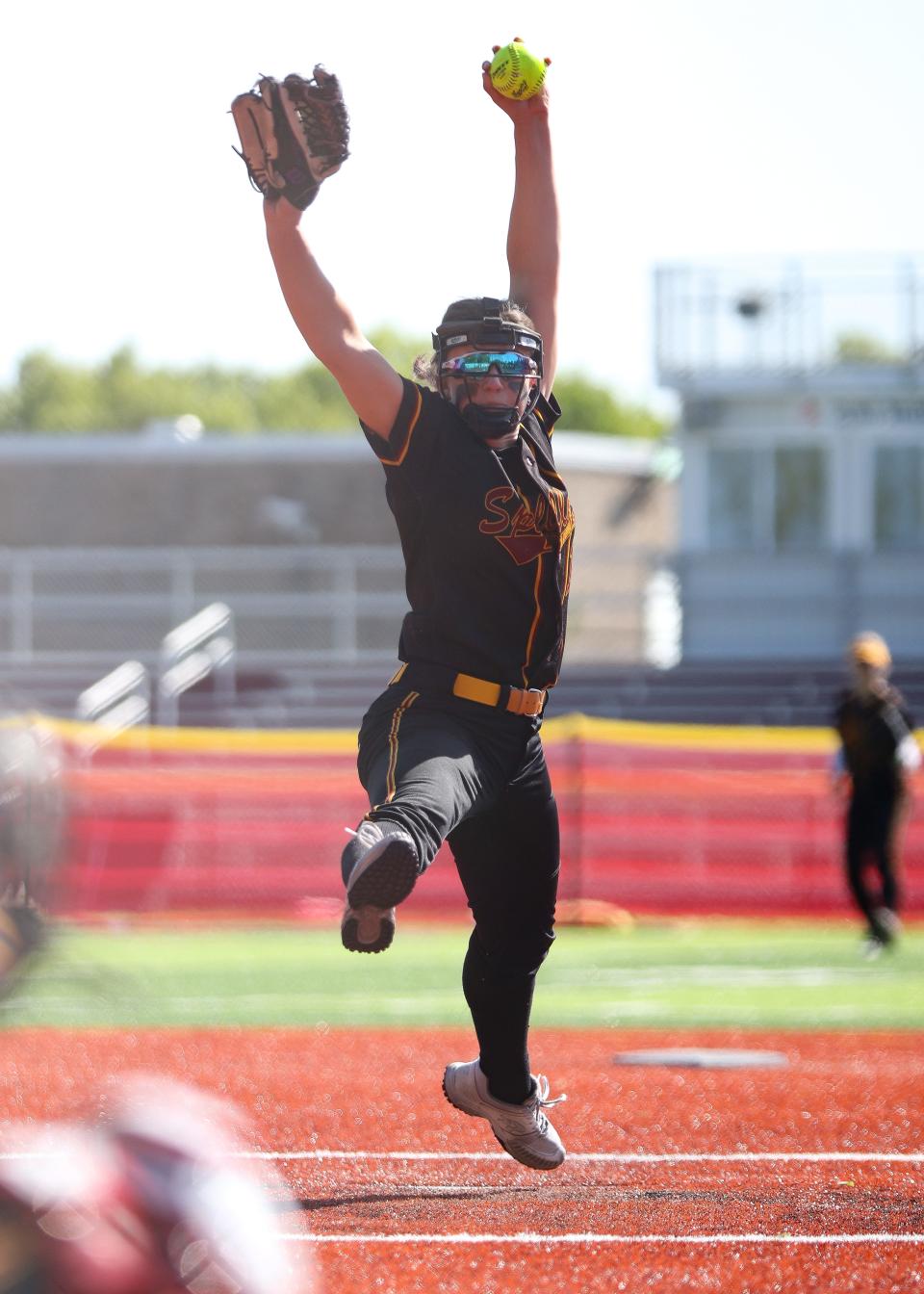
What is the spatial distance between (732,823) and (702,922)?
1.23 m

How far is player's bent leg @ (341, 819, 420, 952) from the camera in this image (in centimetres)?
459

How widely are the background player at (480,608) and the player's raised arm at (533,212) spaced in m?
0.44

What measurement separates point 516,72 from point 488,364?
1083 mm

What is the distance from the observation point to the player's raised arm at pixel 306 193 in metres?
5.22

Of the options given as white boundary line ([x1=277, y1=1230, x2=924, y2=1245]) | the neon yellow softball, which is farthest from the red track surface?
the neon yellow softball

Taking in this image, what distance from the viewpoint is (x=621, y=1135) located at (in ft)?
22.1

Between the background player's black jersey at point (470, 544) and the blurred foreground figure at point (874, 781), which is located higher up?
the background player's black jersey at point (470, 544)

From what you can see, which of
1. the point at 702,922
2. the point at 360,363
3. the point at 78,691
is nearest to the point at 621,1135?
the point at 360,363

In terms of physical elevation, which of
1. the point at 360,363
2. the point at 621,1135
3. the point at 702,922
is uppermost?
the point at 360,363

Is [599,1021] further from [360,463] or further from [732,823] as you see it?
[360,463]

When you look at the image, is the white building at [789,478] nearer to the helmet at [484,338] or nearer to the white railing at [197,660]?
the white railing at [197,660]

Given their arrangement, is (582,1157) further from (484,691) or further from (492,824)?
(484,691)

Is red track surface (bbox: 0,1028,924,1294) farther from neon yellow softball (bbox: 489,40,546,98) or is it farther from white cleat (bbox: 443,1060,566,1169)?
neon yellow softball (bbox: 489,40,546,98)

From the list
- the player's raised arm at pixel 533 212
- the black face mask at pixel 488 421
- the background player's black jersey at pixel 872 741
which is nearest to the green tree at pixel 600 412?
the background player's black jersey at pixel 872 741
